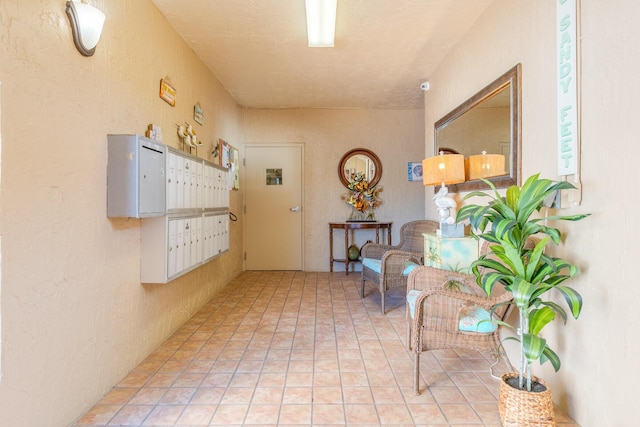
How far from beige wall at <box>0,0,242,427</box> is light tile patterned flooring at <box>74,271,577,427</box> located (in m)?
0.26

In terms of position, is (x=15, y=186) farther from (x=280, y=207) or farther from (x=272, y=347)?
(x=280, y=207)

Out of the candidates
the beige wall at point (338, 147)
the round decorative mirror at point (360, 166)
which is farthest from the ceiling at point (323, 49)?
the round decorative mirror at point (360, 166)

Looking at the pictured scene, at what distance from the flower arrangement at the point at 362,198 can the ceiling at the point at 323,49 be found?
1.20 m

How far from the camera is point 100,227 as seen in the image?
5.83 feet

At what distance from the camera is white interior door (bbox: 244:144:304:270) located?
5160 millimetres

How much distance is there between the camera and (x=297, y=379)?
199 centimetres

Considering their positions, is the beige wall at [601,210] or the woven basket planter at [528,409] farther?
the woven basket planter at [528,409]

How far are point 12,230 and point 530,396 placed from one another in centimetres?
212

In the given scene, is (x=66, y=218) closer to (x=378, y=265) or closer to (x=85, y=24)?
(x=85, y=24)

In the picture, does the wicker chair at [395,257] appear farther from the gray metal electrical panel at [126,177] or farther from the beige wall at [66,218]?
the gray metal electrical panel at [126,177]

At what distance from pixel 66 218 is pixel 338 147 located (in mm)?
3998

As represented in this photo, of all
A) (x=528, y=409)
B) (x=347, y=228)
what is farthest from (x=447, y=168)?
(x=347, y=228)

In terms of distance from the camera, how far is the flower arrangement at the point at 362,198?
5.02 m

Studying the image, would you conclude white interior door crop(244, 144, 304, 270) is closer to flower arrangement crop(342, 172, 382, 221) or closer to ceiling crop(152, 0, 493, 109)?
flower arrangement crop(342, 172, 382, 221)
